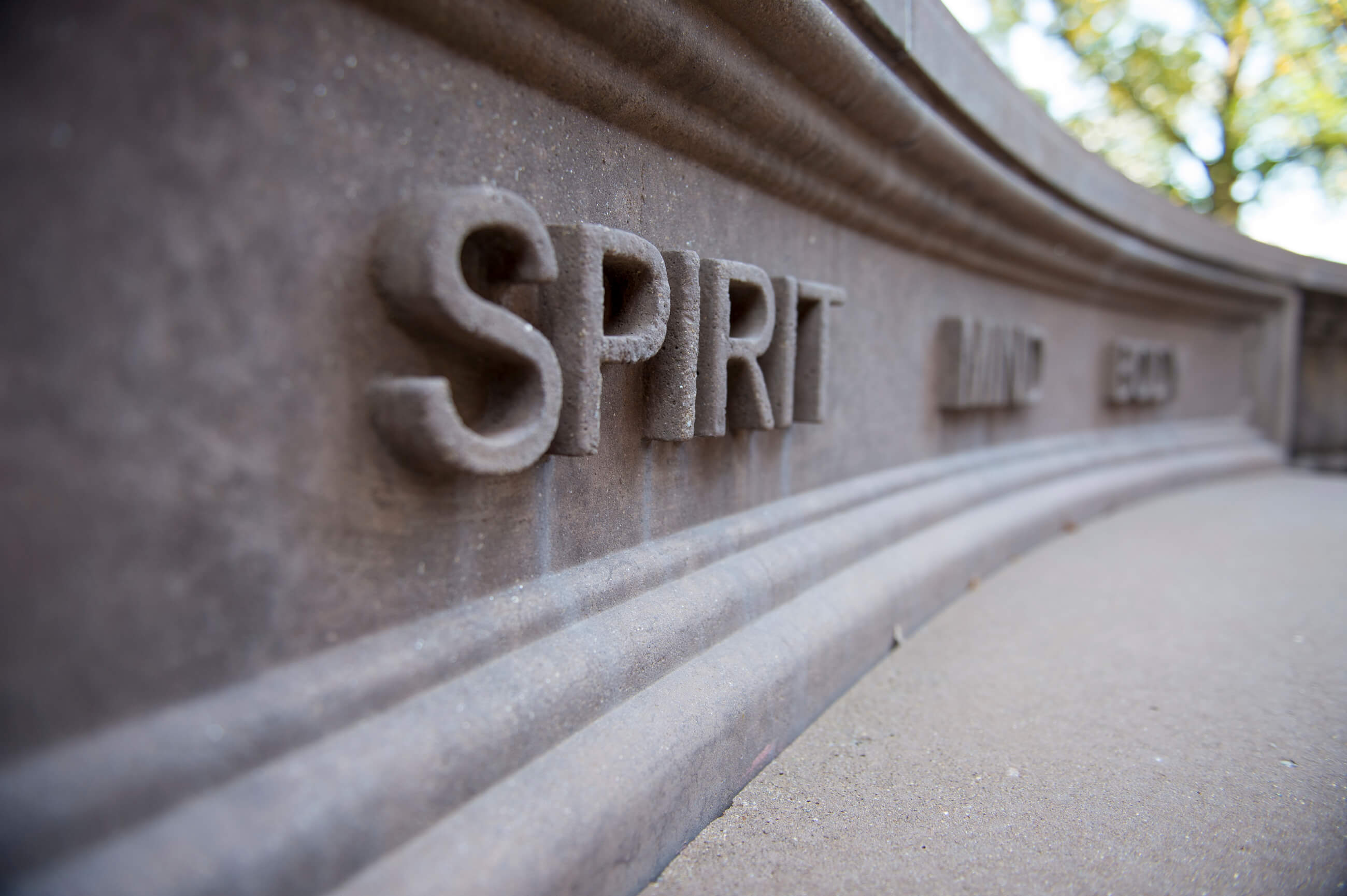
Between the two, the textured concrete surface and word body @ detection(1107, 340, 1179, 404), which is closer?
the textured concrete surface

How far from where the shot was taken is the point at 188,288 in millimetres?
1036

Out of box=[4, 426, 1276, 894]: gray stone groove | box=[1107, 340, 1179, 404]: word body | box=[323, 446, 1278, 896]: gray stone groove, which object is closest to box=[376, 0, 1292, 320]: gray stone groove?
box=[4, 426, 1276, 894]: gray stone groove

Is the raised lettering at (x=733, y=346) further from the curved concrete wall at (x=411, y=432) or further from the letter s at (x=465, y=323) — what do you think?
the letter s at (x=465, y=323)

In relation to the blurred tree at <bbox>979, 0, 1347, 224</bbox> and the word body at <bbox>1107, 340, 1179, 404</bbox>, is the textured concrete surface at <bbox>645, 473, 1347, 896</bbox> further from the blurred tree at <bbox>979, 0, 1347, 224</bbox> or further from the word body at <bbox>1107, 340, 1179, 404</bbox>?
the blurred tree at <bbox>979, 0, 1347, 224</bbox>

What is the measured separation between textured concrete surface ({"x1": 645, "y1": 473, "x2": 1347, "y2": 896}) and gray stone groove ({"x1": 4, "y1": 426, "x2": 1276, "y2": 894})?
0.42m

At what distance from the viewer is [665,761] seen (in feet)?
5.44

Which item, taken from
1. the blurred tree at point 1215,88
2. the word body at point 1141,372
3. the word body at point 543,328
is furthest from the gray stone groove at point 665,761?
the blurred tree at point 1215,88

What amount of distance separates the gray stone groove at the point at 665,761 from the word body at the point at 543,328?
1.87ft

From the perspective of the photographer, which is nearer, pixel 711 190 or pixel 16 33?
pixel 16 33

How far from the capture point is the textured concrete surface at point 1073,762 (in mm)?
1674

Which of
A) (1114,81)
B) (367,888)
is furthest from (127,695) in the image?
(1114,81)

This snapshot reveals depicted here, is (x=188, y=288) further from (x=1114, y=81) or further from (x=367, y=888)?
(x=1114, y=81)

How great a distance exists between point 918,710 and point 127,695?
2.11 m

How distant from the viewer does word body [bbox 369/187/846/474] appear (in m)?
1.26
